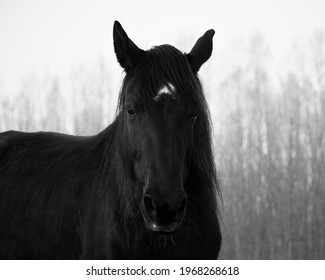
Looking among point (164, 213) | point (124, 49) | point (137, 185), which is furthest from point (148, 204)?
point (124, 49)

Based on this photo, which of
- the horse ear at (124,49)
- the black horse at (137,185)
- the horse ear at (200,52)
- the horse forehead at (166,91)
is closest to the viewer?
the black horse at (137,185)

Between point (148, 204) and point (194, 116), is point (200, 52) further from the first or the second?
point (148, 204)

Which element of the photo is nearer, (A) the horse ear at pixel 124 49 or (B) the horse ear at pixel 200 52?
(A) the horse ear at pixel 124 49

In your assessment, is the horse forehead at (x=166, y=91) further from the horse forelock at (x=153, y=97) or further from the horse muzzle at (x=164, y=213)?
the horse muzzle at (x=164, y=213)

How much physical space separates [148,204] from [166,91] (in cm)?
62

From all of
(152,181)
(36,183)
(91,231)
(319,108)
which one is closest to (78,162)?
→ (36,183)

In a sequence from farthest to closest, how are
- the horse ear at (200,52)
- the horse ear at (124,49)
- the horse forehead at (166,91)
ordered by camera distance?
the horse ear at (200,52) < the horse ear at (124,49) < the horse forehead at (166,91)

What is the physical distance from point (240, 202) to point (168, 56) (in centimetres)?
1572

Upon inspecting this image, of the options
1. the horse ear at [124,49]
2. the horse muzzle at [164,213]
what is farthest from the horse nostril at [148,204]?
the horse ear at [124,49]

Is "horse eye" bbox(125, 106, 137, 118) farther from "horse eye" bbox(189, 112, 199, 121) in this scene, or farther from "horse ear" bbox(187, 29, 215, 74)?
"horse ear" bbox(187, 29, 215, 74)

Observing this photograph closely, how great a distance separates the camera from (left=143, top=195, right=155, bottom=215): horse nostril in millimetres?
2184

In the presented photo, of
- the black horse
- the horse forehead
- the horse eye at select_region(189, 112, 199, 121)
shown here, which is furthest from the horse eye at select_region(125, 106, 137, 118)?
the horse eye at select_region(189, 112, 199, 121)

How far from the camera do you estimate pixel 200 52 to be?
9.32ft

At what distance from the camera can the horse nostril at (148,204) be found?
86.0 inches
